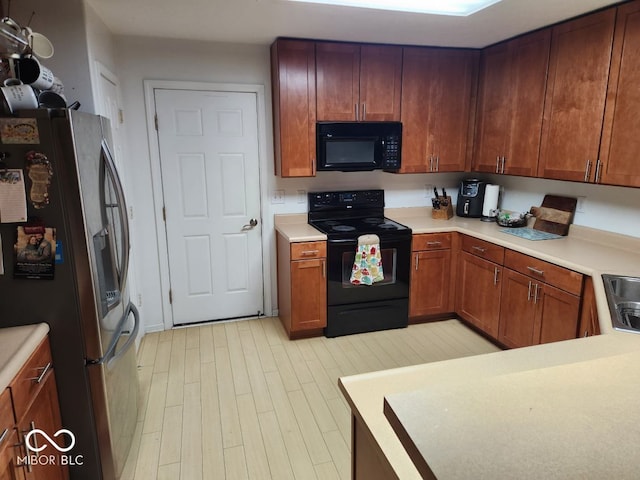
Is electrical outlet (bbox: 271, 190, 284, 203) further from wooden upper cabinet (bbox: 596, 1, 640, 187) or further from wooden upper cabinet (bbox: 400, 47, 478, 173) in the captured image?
wooden upper cabinet (bbox: 596, 1, 640, 187)

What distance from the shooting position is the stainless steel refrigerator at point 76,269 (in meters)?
1.58

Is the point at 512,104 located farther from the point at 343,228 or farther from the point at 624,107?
the point at 343,228

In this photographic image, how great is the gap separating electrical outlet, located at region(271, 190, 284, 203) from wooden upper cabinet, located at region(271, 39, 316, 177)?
30cm

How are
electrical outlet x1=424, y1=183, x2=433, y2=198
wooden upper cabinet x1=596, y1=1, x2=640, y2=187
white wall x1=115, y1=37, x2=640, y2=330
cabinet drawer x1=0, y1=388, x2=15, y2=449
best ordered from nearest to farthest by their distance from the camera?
1. cabinet drawer x1=0, y1=388, x2=15, y2=449
2. wooden upper cabinet x1=596, y1=1, x2=640, y2=187
3. white wall x1=115, y1=37, x2=640, y2=330
4. electrical outlet x1=424, y1=183, x2=433, y2=198

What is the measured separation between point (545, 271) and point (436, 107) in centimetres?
167

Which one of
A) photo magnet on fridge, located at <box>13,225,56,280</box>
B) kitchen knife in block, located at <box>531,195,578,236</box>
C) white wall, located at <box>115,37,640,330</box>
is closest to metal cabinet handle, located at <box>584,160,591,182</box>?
white wall, located at <box>115,37,640,330</box>

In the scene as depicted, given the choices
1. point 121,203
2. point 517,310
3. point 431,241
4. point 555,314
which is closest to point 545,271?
point 555,314

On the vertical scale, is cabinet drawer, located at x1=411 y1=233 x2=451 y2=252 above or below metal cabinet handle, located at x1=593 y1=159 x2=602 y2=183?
below

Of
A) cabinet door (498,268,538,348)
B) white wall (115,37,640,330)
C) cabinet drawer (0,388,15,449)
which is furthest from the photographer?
white wall (115,37,640,330)

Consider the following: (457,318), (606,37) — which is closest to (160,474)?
(457,318)

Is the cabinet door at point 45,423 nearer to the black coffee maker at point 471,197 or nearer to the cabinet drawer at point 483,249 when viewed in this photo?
the cabinet drawer at point 483,249

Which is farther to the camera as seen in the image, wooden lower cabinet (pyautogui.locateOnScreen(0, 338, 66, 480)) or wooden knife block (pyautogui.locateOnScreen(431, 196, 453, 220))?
wooden knife block (pyautogui.locateOnScreen(431, 196, 453, 220))

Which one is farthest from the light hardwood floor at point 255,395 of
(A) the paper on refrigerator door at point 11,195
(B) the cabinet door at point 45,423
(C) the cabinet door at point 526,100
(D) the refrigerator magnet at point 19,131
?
(D) the refrigerator magnet at point 19,131

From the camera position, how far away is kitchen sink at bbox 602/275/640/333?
5.44 feet
